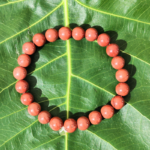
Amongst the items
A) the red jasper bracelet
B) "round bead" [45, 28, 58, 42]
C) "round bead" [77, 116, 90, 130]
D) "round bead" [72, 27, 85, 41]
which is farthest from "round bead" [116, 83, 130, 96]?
"round bead" [45, 28, 58, 42]

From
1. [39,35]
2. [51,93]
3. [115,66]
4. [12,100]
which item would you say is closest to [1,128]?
[12,100]

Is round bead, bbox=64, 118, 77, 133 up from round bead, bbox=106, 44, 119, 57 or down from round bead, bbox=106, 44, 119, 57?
down

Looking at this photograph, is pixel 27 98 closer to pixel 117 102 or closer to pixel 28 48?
pixel 28 48

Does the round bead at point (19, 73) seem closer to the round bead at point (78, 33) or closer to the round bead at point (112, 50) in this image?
the round bead at point (78, 33)

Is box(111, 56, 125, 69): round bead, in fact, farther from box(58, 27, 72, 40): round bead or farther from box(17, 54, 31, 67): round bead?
box(17, 54, 31, 67): round bead

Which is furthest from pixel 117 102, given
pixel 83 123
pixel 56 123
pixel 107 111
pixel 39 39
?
pixel 39 39

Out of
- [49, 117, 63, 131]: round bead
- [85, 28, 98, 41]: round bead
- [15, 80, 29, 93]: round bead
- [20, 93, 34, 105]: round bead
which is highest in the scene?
[85, 28, 98, 41]: round bead
